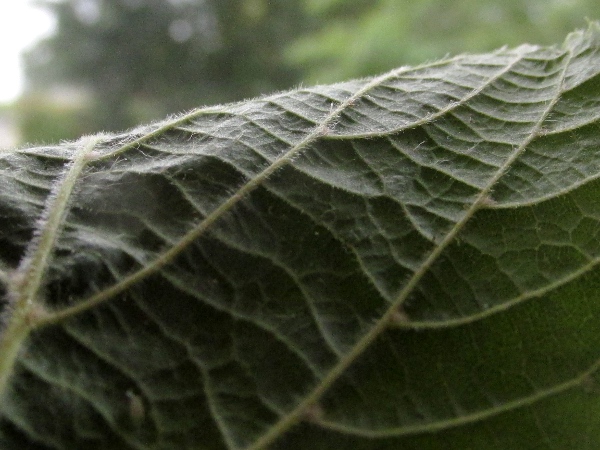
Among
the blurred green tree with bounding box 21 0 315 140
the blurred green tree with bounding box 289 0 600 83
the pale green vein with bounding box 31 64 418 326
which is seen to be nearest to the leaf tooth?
the pale green vein with bounding box 31 64 418 326

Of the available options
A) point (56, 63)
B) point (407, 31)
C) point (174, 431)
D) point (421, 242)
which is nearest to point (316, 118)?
point (421, 242)

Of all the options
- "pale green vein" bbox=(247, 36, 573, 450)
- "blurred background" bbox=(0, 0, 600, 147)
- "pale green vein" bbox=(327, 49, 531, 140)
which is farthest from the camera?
"blurred background" bbox=(0, 0, 600, 147)

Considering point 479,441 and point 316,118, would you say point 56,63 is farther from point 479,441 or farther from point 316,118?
point 479,441

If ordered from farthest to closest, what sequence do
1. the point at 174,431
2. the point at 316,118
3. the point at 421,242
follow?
the point at 316,118
the point at 421,242
the point at 174,431

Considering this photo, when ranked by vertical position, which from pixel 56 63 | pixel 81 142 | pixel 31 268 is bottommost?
pixel 31 268

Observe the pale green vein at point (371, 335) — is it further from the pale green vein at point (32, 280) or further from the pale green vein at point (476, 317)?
the pale green vein at point (32, 280)

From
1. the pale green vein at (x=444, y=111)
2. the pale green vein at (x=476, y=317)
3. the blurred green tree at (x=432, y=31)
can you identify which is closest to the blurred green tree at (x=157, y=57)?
the blurred green tree at (x=432, y=31)

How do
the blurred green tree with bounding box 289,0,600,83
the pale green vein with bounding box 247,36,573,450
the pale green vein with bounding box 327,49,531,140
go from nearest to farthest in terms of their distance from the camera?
the pale green vein with bounding box 247,36,573,450, the pale green vein with bounding box 327,49,531,140, the blurred green tree with bounding box 289,0,600,83

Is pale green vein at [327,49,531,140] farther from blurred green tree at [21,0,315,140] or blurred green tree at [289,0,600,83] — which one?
blurred green tree at [21,0,315,140]
